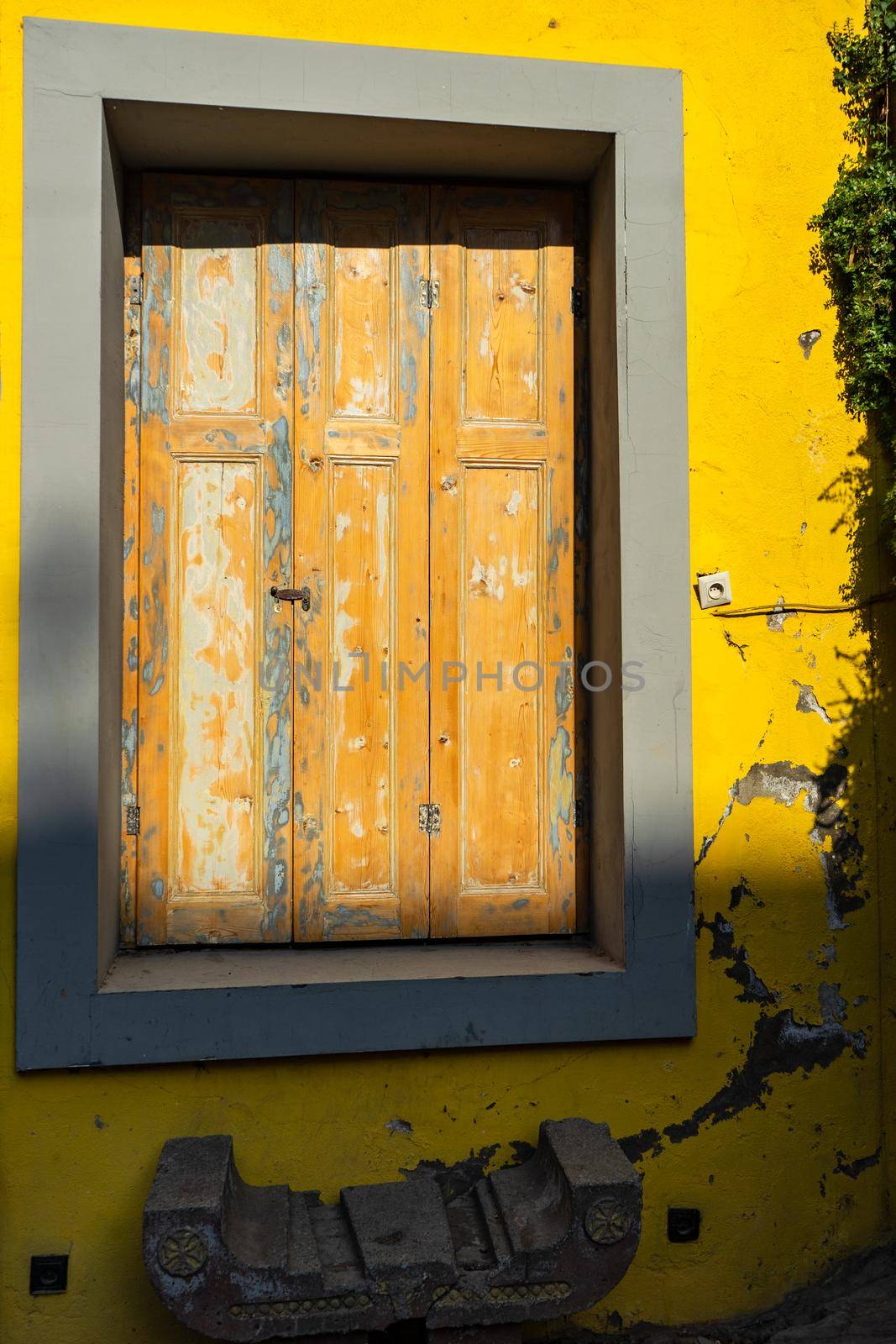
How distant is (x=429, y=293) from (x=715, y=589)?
120cm

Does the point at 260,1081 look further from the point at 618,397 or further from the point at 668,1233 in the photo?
the point at 618,397

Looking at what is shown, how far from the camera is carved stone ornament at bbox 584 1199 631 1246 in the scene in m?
2.29

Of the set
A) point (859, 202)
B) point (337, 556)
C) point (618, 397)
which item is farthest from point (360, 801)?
point (859, 202)

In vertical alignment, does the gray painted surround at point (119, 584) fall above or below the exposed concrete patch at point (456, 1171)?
above

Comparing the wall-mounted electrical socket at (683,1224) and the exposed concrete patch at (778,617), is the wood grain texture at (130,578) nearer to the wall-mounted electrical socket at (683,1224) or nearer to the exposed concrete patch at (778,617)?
the wall-mounted electrical socket at (683,1224)

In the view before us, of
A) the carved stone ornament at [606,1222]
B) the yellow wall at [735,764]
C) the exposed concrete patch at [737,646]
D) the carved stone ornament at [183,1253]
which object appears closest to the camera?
the carved stone ornament at [183,1253]

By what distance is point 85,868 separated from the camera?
252cm

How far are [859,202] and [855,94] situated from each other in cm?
34

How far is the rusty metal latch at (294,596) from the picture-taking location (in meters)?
2.86

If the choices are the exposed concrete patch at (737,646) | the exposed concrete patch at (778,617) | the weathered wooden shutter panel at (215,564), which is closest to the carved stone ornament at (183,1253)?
the weathered wooden shutter panel at (215,564)

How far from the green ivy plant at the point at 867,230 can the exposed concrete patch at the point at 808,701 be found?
471mm

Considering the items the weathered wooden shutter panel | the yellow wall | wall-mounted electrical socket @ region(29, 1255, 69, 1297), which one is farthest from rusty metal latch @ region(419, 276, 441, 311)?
wall-mounted electrical socket @ region(29, 1255, 69, 1297)

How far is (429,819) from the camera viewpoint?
2.91 m

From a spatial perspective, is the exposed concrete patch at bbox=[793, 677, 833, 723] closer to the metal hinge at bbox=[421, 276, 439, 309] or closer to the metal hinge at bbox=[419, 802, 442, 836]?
the metal hinge at bbox=[419, 802, 442, 836]
